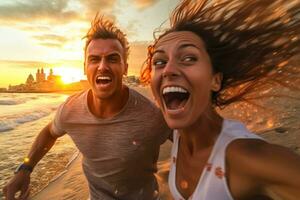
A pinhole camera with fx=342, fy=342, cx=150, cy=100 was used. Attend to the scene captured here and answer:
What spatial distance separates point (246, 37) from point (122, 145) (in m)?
1.76

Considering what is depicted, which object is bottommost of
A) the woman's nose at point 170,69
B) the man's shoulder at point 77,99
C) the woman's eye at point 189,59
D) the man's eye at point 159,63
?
the man's shoulder at point 77,99

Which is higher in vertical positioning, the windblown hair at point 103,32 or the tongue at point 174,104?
the windblown hair at point 103,32

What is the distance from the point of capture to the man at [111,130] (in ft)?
12.4

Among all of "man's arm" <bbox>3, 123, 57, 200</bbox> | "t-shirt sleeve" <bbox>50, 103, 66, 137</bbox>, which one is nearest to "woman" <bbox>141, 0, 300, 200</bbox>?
"t-shirt sleeve" <bbox>50, 103, 66, 137</bbox>

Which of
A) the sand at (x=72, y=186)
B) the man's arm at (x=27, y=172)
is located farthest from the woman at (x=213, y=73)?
the sand at (x=72, y=186)

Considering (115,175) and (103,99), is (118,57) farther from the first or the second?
(115,175)

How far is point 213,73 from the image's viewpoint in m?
2.76

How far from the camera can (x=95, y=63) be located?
402cm

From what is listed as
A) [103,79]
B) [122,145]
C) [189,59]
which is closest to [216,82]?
[189,59]

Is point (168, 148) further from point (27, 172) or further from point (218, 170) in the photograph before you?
point (218, 170)

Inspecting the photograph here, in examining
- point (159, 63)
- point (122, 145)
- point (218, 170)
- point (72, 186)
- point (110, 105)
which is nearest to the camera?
point (218, 170)

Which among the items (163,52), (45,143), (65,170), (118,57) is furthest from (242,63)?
(65,170)

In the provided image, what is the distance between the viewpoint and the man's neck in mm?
3893

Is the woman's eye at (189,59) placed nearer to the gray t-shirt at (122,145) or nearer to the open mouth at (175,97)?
the open mouth at (175,97)
